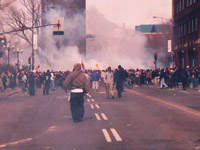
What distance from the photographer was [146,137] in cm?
1044

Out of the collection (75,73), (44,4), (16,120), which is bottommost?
(16,120)

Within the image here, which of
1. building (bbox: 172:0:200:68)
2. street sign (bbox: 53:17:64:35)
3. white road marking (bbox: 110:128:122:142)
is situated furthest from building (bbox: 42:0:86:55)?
white road marking (bbox: 110:128:122:142)

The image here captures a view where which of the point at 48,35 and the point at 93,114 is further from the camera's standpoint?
the point at 48,35

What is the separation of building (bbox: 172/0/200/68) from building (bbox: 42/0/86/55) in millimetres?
14920

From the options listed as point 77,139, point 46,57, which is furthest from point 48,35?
point 77,139

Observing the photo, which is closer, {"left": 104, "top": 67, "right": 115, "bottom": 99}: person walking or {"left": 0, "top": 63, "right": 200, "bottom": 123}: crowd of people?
{"left": 0, "top": 63, "right": 200, "bottom": 123}: crowd of people

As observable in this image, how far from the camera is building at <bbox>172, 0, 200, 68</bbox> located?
60000 mm

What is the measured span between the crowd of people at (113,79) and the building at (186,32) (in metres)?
14.7

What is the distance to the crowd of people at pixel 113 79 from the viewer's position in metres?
26.0

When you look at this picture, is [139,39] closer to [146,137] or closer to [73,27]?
[73,27]

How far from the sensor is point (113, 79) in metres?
26.7

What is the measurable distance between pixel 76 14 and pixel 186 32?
1835 centimetres

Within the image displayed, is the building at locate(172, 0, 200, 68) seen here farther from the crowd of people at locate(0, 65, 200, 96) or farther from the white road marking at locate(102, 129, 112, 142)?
the white road marking at locate(102, 129, 112, 142)

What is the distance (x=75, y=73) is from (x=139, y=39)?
55.2 m
